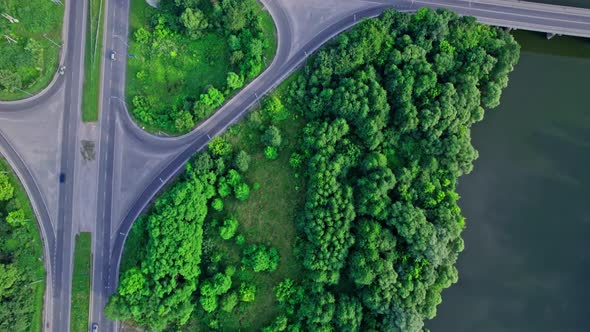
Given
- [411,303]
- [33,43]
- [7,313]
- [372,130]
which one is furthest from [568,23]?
[7,313]

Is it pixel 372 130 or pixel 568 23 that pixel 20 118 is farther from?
pixel 568 23

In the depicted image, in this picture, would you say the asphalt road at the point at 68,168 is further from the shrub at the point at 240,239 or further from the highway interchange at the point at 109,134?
the shrub at the point at 240,239

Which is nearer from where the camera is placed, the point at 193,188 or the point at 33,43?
the point at 193,188

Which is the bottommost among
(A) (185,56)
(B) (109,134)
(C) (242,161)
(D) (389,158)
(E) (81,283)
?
(E) (81,283)

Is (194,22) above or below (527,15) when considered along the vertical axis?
above

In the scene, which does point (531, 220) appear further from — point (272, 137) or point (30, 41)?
point (30, 41)

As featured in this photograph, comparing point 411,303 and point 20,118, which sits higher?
point 20,118

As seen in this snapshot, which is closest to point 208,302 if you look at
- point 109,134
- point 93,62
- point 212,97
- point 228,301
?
point 228,301
